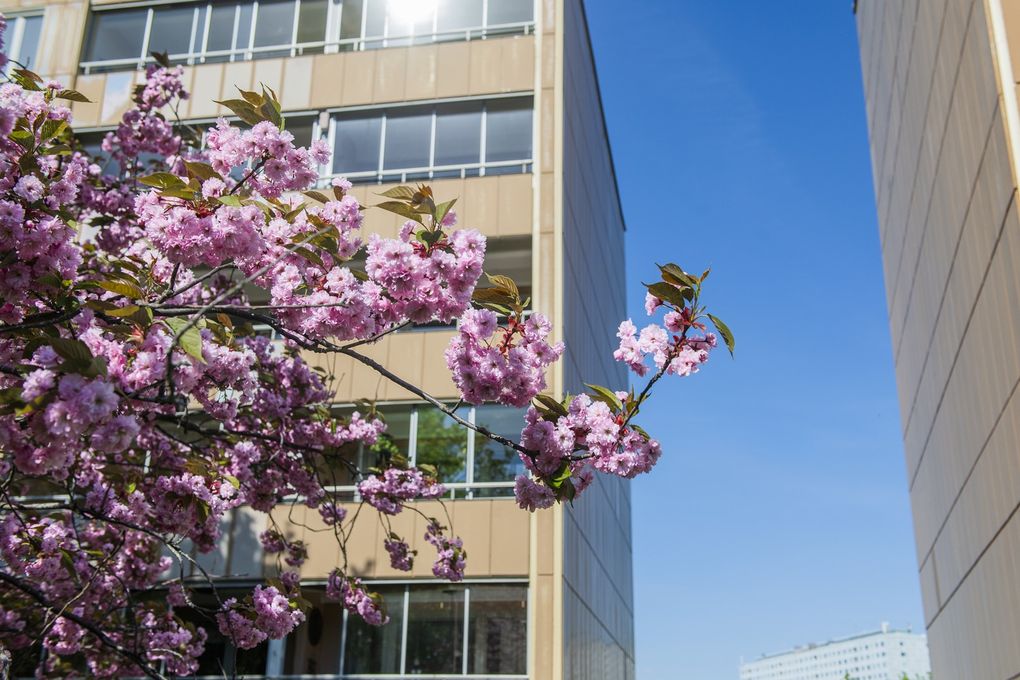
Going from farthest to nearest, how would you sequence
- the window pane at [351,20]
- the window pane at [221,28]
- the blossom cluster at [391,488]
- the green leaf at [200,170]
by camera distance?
the window pane at [221,28]
the window pane at [351,20]
the blossom cluster at [391,488]
the green leaf at [200,170]

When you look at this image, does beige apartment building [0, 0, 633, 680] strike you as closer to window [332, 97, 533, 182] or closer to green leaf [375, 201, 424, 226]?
window [332, 97, 533, 182]

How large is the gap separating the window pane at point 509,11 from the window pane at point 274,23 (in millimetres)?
3635

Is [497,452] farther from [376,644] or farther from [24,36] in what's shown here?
[24,36]

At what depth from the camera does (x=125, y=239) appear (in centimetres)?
1006

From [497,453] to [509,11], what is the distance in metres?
7.59

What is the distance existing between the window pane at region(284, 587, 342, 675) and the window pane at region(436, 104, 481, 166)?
23.3 feet

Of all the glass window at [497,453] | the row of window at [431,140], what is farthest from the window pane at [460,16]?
the glass window at [497,453]

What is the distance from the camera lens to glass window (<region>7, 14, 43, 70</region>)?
63.0 ft

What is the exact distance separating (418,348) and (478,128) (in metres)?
3.90

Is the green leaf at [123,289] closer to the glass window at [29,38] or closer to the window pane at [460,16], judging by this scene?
the window pane at [460,16]

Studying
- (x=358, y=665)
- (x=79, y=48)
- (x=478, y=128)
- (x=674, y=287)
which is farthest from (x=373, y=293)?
(x=79, y=48)

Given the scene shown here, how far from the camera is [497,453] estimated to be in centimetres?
1496

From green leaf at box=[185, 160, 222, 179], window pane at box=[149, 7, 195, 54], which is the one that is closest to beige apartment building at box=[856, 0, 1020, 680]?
green leaf at box=[185, 160, 222, 179]

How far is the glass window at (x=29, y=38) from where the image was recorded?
1919cm
